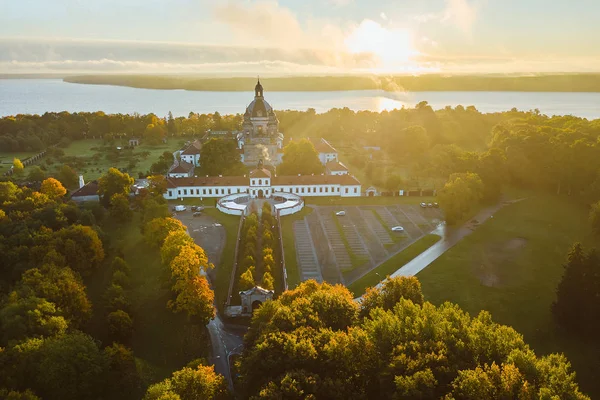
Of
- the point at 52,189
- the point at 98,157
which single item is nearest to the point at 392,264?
the point at 52,189

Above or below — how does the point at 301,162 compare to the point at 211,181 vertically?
above

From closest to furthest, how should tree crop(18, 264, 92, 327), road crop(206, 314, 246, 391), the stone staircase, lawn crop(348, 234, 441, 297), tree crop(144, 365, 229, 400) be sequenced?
1. tree crop(144, 365, 229, 400)
2. road crop(206, 314, 246, 391)
3. tree crop(18, 264, 92, 327)
4. lawn crop(348, 234, 441, 297)
5. the stone staircase

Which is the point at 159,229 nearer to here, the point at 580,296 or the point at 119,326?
the point at 119,326

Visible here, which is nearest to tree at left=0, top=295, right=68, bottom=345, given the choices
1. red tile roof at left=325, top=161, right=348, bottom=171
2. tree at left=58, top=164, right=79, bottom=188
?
tree at left=58, top=164, right=79, bottom=188

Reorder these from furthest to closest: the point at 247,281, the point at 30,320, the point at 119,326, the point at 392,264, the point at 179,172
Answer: the point at 179,172 → the point at 392,264 → the point at 247,281 → the point at 119,326 → the point at 30,320

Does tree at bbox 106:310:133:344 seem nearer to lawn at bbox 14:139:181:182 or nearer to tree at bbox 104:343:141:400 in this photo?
tree at bbox 104:343:141:400

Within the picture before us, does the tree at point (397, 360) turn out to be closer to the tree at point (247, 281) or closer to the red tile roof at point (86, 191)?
the tree at point (247, 281)

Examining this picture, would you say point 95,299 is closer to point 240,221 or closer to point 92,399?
point 92,399

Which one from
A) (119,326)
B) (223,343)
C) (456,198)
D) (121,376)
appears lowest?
(223,343)
